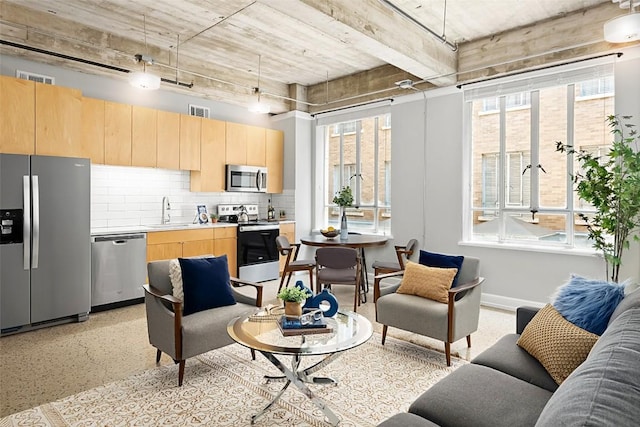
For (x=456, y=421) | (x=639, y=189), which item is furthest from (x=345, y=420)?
(x=639, y=189)

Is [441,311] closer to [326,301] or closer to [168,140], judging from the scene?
[326,301]

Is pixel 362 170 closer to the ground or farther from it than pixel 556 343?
farther from it

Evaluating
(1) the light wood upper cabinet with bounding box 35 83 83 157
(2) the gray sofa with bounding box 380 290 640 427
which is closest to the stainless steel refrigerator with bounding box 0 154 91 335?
(1) the light wood upper cabinet with bounding box 35 83 83 157

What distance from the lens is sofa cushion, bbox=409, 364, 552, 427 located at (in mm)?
1650

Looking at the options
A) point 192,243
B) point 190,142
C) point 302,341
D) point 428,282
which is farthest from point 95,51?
point 428,282

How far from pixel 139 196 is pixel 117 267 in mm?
1213

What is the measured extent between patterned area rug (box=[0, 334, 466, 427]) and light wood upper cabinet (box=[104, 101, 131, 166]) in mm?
2977

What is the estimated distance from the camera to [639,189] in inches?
140

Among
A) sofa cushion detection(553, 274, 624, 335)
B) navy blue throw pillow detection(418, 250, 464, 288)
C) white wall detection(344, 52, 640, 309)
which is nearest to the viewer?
sofa cushion detection(553, 274, 624, 335)

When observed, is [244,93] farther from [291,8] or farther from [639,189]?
[639,189]

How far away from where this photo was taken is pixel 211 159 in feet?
19.9

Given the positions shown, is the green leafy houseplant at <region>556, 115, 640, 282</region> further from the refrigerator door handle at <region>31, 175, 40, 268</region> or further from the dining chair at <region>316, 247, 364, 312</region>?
the refrigerator door handle at <region>31, 175, 40, 268</region>

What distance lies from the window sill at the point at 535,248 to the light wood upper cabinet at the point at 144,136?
435 cm

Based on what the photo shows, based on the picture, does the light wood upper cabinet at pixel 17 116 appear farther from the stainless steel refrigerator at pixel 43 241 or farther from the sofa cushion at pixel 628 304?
the sofa cushion at pixel 628 304
